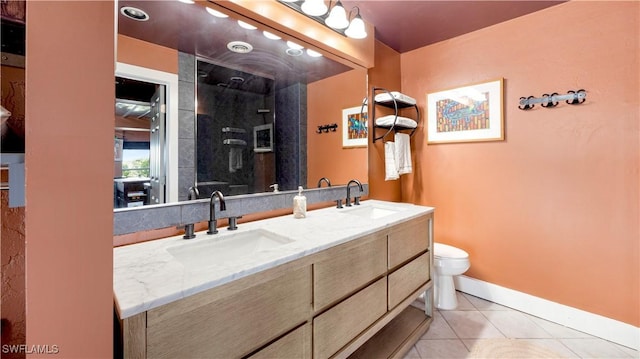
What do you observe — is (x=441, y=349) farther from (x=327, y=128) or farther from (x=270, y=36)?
(x=270, y=36)

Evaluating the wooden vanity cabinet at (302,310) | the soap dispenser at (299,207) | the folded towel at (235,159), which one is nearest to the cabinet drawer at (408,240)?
the wooden vanity cabinet at (302,310)

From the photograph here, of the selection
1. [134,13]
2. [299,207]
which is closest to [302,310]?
[299,207]

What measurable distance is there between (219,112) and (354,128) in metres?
1.16

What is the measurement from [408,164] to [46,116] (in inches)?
94.4

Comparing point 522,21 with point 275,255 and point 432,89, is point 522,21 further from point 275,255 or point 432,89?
point 275,255

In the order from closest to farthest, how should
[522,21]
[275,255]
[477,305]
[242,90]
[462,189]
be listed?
[275,255] < [242,90] < [522,21] < [477,305] < [462,189]

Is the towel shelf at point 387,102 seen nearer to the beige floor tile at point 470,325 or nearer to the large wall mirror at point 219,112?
the large wall mirror at point 219,112

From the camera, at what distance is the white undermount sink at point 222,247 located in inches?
43.6

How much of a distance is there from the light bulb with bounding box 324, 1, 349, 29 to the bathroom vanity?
1.27 m

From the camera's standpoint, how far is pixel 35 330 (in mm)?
510

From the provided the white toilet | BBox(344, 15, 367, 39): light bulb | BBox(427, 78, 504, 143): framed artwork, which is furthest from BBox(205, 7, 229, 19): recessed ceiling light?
the white toilet

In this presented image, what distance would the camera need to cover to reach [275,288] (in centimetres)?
93

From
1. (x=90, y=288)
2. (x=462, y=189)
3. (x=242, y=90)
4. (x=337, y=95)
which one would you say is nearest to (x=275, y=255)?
(x=90, y=288)

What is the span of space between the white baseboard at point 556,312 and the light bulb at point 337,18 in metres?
2.36
